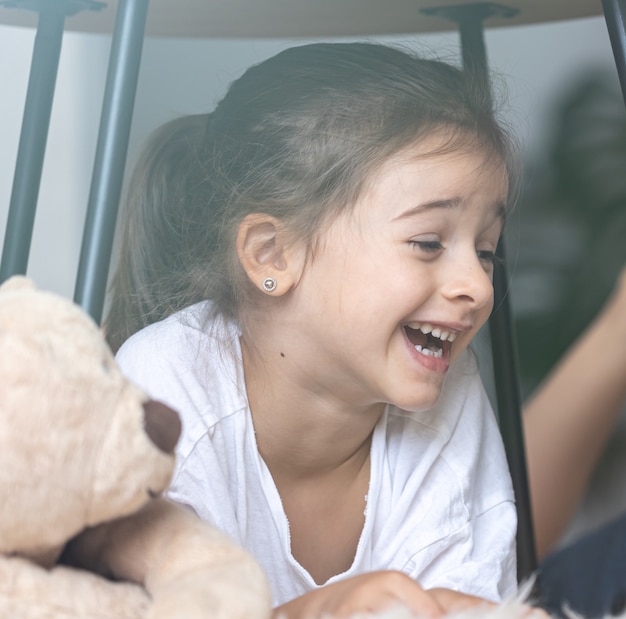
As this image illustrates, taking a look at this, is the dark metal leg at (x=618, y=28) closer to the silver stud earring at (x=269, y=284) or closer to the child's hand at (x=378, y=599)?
the silver stud earring at (x=269, y=284)

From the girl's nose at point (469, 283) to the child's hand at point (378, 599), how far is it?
0.23 metres

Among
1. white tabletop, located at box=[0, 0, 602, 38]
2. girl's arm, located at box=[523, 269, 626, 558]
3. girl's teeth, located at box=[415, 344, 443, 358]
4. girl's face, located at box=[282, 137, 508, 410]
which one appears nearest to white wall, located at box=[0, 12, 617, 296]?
white tabletop, located at box=[0, 0, 602, 38]

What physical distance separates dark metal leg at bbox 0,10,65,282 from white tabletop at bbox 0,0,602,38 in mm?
24

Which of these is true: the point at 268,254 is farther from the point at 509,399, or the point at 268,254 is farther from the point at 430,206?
the point at 509,399

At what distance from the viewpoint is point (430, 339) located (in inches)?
27.2

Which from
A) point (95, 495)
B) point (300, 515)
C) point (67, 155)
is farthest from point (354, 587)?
point (67, 155)

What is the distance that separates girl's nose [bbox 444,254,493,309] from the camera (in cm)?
64

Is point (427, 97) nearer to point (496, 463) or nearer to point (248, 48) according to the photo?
point (248, 48)

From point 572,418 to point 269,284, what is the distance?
15.3 inches

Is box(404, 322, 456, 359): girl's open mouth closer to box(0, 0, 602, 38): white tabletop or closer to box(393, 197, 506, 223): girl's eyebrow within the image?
box(393, 197, 506, 223): girl's eyebrow

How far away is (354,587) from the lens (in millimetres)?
475

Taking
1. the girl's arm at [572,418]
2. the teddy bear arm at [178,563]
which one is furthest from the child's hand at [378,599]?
the girl's arm at [572,418]

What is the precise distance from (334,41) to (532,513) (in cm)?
53

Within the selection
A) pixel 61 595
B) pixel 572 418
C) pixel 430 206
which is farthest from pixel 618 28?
pixel 61 595
